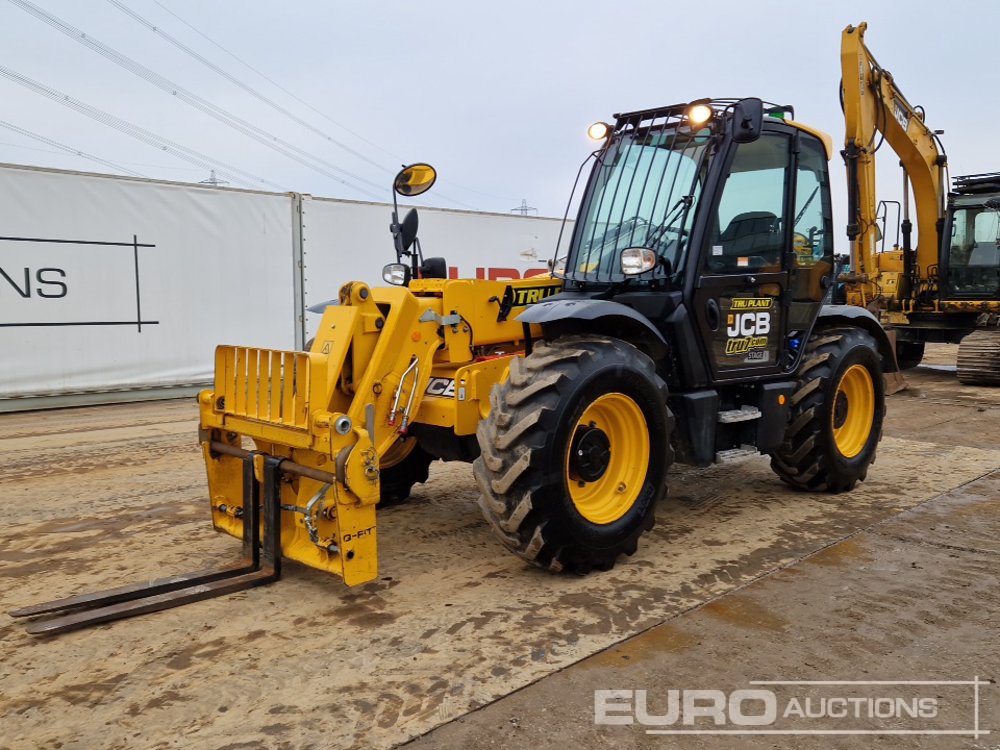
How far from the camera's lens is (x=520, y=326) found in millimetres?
4965

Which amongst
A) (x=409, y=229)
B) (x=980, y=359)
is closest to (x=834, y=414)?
(x=409, y=229)

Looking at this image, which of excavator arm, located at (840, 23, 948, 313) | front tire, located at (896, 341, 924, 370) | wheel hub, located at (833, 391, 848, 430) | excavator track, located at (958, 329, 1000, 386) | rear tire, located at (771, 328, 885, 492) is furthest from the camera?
front tire, located at (896, 341, 924, 370)

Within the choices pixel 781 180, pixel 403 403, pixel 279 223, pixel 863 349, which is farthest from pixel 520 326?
pixel 279 223

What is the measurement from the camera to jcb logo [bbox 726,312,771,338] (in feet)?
16.1

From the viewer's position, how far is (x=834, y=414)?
18.7ft

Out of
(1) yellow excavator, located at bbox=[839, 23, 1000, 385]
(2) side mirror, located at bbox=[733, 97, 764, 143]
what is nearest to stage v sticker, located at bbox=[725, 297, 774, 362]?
(2) side mirror, located at bbox=[733, 97, 764, 143]

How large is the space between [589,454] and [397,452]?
1537mm

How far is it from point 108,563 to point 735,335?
380 centimetres

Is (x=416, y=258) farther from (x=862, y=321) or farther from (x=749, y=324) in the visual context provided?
(x=862, y=321)

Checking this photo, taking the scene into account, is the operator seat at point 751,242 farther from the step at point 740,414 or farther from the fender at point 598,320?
the step at point 740,414

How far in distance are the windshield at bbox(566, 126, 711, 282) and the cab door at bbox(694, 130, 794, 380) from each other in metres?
0.21

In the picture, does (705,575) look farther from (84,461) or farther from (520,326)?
(84,461)
